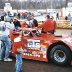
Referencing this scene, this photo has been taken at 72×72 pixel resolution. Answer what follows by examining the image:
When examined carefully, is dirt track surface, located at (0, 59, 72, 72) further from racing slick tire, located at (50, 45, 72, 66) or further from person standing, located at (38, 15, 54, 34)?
person standing, located at (38, 15, 54, 34)

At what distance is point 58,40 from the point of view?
10211 mm

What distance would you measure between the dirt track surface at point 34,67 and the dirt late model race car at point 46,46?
0.67 ft

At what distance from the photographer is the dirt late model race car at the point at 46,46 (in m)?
10.1

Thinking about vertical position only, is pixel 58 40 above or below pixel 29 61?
above

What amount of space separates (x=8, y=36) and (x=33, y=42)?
2.85 feet

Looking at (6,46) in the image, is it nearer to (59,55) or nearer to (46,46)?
(46,46)

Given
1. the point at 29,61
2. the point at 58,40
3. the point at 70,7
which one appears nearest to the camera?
the point at 58,40

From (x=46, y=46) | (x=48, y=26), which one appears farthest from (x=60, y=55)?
(x=48, y=26)

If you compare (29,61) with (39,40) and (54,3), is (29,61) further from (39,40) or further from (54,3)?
(54,3)

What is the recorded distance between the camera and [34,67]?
9.98 meters

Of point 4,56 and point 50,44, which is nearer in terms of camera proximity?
point 50,44

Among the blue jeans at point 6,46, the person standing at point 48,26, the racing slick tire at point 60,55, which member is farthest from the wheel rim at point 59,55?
the person standing at point 48,26

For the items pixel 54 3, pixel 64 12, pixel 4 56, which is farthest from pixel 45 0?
pixel 4 56

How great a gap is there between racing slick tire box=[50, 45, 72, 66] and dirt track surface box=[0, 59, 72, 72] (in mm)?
175
